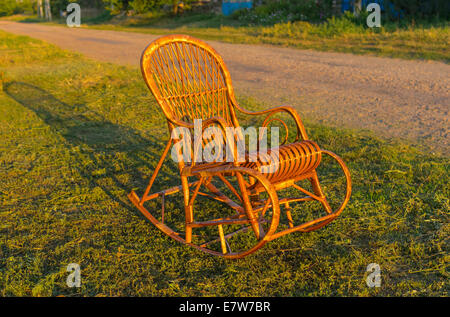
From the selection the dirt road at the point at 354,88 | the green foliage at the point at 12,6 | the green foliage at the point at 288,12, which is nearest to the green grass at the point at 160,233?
the dirt road at the point at 354,88

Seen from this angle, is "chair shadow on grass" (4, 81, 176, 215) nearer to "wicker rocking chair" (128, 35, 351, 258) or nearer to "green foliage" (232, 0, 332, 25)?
"wicker rocking chair" (128, 35, 351, 258)

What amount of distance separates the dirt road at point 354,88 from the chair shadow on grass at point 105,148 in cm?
239

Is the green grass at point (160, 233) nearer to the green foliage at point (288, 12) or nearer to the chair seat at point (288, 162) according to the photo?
the chair seat at point (288, 162)

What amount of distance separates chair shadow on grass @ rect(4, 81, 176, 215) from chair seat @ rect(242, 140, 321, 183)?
1331 mm

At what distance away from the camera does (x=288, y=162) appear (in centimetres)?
301

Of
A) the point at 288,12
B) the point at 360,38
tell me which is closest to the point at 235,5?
the point at 288,12

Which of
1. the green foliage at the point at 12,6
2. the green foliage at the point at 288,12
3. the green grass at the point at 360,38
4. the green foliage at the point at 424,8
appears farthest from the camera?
the green foliage at the point at 12,6

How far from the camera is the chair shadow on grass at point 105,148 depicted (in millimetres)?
4371

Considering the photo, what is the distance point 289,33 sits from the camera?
14.9 metres

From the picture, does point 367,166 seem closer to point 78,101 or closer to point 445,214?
point 445,214

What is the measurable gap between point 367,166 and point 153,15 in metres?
26.1

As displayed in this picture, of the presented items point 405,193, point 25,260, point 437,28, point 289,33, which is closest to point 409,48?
point 437,28

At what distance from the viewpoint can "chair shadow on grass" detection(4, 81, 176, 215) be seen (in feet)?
14.3

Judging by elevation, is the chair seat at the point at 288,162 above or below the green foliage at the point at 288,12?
below
